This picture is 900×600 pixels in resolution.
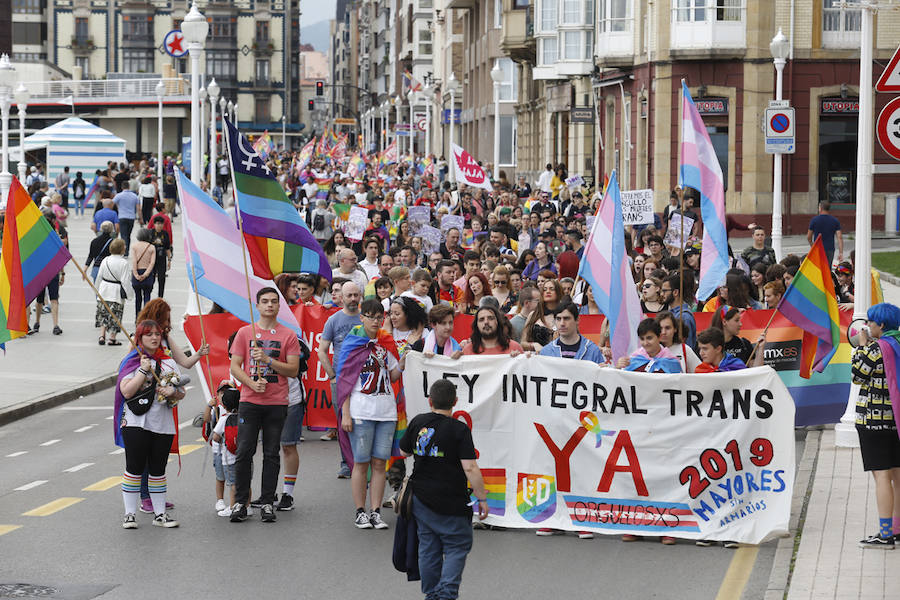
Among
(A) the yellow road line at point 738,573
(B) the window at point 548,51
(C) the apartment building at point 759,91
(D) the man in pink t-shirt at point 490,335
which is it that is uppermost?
(B) the window at point 548,51

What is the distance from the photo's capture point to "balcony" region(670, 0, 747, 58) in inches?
1529

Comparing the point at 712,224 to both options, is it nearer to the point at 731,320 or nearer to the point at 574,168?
the point at 731,320

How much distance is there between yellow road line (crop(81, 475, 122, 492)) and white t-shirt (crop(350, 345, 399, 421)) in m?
2.79

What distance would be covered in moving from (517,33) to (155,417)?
5461 centimetres

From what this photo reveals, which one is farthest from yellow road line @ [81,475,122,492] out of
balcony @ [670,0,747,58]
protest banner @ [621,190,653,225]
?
balcony @ [670,0,747,58]

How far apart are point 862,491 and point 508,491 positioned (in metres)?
2.82

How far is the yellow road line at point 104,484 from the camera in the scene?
12.0 metres

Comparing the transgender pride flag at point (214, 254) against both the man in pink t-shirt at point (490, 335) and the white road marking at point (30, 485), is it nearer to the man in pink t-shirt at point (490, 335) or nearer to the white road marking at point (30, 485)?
the man in pink t-shirt at point (490, 335)

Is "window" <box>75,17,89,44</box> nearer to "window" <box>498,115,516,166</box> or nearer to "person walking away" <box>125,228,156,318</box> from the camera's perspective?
"window" <box>498,115,516,166</box>

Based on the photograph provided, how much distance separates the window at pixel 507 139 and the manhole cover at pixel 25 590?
6488 centimetres

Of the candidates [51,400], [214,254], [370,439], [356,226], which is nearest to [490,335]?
[370,439]

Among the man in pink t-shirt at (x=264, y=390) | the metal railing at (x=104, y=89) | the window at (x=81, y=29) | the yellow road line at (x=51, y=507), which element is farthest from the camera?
the window at (x=81, y=29)

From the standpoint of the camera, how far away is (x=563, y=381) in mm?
10398

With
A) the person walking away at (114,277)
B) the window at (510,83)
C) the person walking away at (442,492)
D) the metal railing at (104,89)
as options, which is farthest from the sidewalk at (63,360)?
the metal railing at (104,89)
